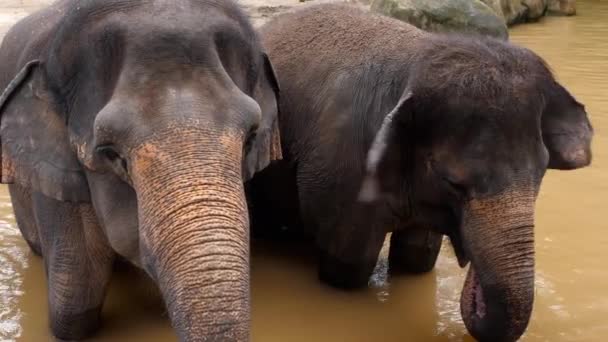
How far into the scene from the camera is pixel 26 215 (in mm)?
Answer: 3752

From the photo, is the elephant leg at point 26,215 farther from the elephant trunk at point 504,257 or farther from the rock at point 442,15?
the rock at point 442,15

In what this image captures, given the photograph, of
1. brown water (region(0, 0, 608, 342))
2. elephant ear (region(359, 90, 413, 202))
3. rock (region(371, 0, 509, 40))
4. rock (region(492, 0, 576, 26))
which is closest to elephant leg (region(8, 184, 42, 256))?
brown water (region(0, 0, 608, 342))

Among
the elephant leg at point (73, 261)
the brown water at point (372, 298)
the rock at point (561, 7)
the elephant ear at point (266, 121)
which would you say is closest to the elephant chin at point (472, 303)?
the brown water at point (372, 298)

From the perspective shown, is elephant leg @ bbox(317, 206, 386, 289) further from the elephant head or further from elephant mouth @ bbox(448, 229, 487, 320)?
elephant mouth @ bbox(448, 229, 487, 320)

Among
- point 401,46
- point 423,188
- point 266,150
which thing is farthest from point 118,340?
point 401,46

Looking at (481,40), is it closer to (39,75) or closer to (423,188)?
(423,188)

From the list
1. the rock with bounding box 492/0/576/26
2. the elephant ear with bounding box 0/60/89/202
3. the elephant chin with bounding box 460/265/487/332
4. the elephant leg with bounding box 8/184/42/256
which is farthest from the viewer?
the rock with bounding box 492/0/576/26

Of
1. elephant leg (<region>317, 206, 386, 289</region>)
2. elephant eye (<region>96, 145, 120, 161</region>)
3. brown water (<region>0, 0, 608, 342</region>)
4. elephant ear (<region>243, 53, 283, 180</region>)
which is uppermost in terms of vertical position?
elephant eye (<region>96, 145, 120, 161</region>)

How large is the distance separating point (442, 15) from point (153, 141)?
6.10 metres

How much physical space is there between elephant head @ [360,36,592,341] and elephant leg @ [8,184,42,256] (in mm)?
1339

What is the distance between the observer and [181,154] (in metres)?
2.23

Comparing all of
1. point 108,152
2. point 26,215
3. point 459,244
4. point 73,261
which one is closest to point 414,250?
point 459,244

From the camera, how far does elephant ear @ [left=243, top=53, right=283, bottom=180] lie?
2.83m

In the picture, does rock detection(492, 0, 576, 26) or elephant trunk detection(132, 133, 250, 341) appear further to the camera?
rock detection(492, 0, 576, 26)
